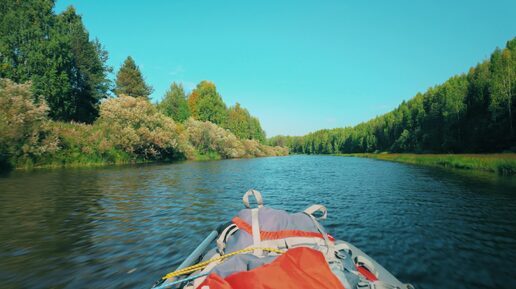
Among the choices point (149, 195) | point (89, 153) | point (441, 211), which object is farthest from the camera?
point (89, 153)

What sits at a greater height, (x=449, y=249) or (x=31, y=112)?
(x=31, y=112)

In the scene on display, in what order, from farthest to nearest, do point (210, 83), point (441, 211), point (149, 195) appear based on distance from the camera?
point (210, 83)
point (149, 195)
point (441, 211)

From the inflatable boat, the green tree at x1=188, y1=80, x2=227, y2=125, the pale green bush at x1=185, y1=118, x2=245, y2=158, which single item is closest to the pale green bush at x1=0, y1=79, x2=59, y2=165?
the pale green bush at x1=185, y1=118, x2=245, y2=158

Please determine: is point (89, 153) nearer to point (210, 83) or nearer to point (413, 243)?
point (413, 243)

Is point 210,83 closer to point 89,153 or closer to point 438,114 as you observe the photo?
point 89,153

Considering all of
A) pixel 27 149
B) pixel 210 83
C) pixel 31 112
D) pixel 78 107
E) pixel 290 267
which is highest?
pixel 210 83

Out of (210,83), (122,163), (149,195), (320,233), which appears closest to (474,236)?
(320,233)

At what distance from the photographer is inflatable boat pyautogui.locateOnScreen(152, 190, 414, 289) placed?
236cm

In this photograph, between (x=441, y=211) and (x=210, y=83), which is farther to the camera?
(x=210, y=83)

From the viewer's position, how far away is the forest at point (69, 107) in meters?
25.6

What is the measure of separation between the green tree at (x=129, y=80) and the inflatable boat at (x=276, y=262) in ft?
193

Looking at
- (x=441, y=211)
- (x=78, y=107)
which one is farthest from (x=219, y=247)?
(x=78, y=107)

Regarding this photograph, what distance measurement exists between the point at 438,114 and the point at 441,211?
2598 inches

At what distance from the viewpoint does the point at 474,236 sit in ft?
25.4
